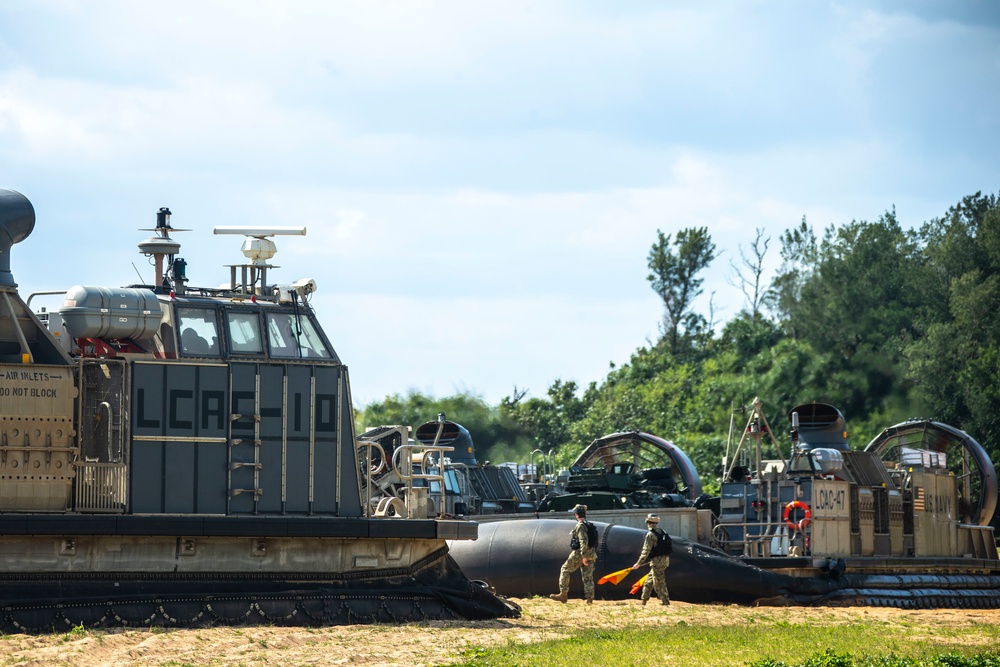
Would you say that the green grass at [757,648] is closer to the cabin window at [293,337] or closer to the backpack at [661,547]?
the backpack at [661,547]

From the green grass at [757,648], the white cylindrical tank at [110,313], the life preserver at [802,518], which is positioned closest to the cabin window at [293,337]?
the white cylindrical tank at [110,313]

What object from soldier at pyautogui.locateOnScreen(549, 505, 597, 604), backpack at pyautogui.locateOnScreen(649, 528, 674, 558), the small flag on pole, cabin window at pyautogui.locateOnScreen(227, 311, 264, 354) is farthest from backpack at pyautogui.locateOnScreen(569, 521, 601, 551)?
cabin window at pyautogui.locateOnScreen(227, 311, 264, 354)

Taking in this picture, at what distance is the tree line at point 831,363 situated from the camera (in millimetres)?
44219

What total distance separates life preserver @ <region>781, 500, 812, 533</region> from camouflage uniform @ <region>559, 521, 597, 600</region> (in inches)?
220

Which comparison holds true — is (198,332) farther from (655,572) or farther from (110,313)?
(655,572)

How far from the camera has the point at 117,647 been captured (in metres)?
13.7

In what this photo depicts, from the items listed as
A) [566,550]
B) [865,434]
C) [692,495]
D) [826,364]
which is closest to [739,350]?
[826,364]

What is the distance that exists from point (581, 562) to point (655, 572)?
1012mm

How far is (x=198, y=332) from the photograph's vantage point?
1628cm

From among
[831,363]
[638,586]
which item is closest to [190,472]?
[638,586]

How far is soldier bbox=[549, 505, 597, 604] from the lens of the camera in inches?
770

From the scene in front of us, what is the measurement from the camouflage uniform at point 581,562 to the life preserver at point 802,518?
5.60m

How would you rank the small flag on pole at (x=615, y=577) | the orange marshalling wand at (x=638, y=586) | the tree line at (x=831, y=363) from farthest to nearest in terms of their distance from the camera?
the tree line at (x=831, y=363) < the small flag on pole at (x=615, y=577) < the orange marshalling wand at (x=638, y=586)

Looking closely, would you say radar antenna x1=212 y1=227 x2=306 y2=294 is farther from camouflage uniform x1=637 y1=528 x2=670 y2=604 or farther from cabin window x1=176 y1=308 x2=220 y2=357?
camouflage uniform x1=637 y1=528 x2=670 y2=604
